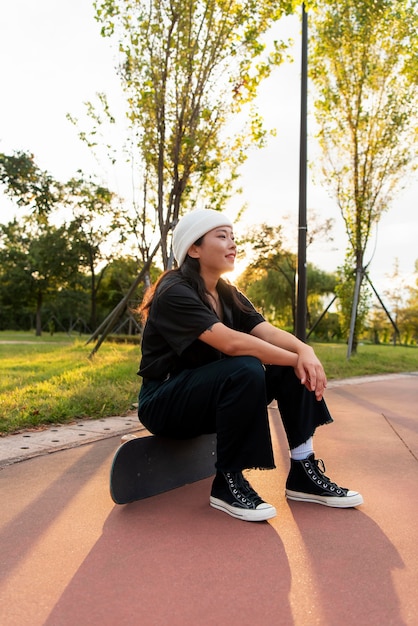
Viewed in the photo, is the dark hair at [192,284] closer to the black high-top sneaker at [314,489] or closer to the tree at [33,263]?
the black high-top sneaker at [314,489]

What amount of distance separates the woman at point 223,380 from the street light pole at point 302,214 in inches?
214

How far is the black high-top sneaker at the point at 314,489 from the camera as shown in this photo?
271 centimetres

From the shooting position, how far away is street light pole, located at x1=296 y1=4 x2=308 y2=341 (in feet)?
27.7

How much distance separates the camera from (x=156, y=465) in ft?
9.37

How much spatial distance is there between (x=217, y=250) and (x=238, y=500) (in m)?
1.16

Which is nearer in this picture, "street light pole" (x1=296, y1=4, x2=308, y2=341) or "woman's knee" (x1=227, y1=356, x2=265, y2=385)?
"woman's knee" (x1=227, y1=356, x2=265, y2=385)

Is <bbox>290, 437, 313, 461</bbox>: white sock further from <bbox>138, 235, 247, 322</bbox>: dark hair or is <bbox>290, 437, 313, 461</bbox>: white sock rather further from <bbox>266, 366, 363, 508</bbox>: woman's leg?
<bbox>138, 235, 247, 322</bbox>: dark hair

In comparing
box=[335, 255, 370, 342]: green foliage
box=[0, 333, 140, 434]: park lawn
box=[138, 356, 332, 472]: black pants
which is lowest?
box=[0, 333, 140, 434]: park lawn

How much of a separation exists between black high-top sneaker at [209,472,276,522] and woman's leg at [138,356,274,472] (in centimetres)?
7

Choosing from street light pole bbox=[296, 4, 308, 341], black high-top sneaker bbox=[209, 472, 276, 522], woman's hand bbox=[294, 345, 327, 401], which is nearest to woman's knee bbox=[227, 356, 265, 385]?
woman's hand bbox=[294, 345, 327, 401]

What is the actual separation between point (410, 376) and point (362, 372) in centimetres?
71

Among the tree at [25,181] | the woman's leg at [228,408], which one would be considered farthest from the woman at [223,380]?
the tree at [25,181]

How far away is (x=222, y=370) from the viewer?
2.63m

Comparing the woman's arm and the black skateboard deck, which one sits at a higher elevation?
the woman's arm
